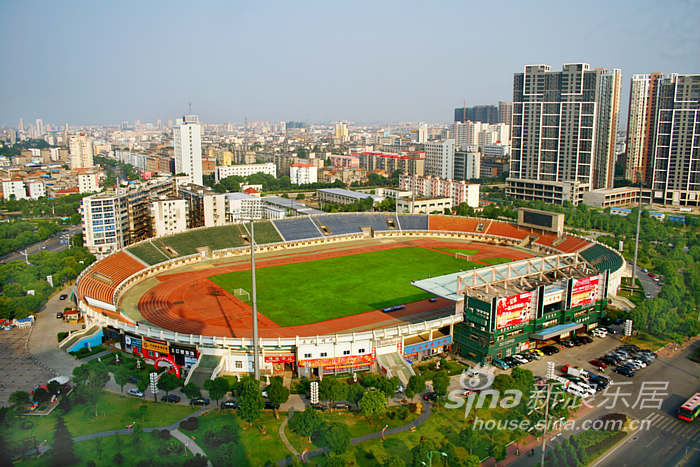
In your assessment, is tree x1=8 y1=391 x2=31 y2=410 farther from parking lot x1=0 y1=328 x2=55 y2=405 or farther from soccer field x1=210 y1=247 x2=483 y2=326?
soccer field x1=210 y1=247 x2=483 y2=326

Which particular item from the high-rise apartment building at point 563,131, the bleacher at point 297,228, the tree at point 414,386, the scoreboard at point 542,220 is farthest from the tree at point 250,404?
the high-rise apartment building at point 563,131

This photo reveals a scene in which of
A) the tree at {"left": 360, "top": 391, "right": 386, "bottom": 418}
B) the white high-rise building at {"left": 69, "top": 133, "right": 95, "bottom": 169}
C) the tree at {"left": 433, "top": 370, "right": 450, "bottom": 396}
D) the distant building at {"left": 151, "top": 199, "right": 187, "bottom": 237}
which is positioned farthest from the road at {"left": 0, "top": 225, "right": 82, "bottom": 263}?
the white high-rise building at {"left": 69, "top": 133, "right": 95, "bottom": 169}

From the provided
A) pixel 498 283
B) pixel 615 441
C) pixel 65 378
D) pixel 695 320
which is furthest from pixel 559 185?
pixel 65 378

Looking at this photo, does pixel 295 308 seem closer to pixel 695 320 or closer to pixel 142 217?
pixel 695 320

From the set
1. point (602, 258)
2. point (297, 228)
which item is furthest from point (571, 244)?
point (297, 228)

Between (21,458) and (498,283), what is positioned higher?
(498,283)

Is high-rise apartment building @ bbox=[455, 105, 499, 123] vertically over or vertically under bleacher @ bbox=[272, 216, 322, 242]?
over
